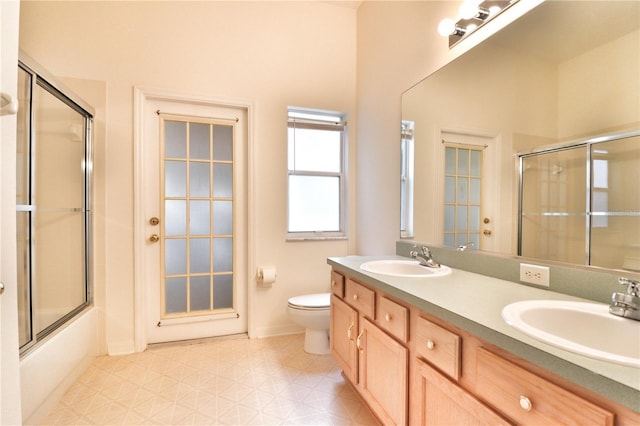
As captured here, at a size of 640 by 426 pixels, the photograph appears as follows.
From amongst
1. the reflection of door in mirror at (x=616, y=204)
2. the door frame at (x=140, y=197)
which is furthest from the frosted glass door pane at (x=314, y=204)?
the reflection of door in mirror at (x=616, y=204)

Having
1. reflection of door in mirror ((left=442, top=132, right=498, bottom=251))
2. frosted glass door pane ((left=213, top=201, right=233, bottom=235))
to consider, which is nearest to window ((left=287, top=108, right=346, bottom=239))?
frosted glass door pane ((left=213, top=201, right=233, bottom=235))

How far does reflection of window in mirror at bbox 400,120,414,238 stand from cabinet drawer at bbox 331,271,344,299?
1.98 ft

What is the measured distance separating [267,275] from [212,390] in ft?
3.04

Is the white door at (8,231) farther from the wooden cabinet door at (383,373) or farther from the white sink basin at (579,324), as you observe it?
the white sink basin at (579,324)

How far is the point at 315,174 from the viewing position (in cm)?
289

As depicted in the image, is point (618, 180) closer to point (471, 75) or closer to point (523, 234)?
point (523, 234)

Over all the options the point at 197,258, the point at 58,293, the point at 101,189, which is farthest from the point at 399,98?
the point at 58,293

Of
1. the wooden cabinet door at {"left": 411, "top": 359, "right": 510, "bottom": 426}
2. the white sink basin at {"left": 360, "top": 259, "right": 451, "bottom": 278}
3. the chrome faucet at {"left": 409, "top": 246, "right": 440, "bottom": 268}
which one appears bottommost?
the wooden cabinet door at {"left": 411, "top": 359, "right": 510, "bottom": 426}

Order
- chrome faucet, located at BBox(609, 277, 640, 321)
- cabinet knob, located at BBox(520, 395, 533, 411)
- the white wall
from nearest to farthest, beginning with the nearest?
cabinet knob, located at BBox(520, 395, 533, 411)
chrome faucet, located at BBox(609, 277, 640, 321)
the white wall

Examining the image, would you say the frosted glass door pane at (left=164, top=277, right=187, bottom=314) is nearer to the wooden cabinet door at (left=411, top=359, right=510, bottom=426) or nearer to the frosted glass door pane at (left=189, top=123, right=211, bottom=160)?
the frosted glass door pane at (left=189, top=123, right=211, bottom=160)

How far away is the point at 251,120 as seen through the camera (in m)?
2.59

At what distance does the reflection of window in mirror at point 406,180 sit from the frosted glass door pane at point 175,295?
71.8 inches

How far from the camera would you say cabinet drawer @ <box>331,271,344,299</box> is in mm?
1809

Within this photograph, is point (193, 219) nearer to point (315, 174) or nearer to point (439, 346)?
point (315, 174)
